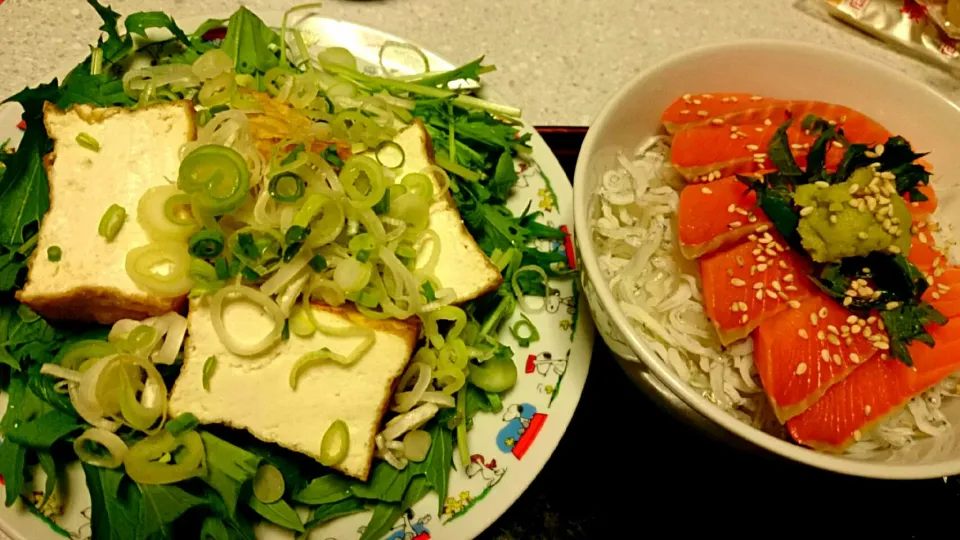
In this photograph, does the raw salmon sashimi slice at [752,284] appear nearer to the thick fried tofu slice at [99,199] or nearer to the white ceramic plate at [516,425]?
the white ceramic plate at [516,425]

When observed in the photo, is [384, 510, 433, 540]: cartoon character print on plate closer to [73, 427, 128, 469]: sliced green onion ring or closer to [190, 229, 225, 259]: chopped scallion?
[73, 427, 128, 469]: sliced green onion ring

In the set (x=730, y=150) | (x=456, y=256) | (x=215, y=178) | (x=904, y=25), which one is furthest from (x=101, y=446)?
(x=904, y=25)

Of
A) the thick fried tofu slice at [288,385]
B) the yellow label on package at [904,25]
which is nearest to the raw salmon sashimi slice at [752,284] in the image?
the thick fried tofu slice at [288,385]

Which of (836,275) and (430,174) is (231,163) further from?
(836,275)

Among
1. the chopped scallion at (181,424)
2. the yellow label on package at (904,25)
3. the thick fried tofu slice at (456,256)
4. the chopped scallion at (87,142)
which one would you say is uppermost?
the yellow label on package at (904,25)

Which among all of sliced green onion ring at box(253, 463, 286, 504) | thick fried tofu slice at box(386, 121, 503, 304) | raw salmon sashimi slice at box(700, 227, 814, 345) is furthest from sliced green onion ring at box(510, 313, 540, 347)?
sliced green onion ring at box(253, 463, 286, 504)
